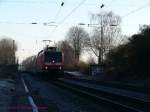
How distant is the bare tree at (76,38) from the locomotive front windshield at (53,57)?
6530cm

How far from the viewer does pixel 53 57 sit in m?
55.1

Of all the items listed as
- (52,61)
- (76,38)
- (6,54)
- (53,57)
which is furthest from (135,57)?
(6,54)

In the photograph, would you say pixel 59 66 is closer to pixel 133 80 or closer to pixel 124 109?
pixel 133 80

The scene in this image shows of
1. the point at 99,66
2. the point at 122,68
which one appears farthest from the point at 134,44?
the point at 99,66

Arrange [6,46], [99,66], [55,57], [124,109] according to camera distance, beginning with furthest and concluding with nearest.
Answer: [6,46], [99,66], [55,57], [124,109]

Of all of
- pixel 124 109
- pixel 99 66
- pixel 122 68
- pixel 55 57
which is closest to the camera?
pixel 124 109

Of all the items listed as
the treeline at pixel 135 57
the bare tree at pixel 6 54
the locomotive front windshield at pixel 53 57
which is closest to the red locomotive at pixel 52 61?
the locomotive front windshield at pixel 53 57

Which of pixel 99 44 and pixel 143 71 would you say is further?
pixel 99 44

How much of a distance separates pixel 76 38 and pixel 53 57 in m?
73.1

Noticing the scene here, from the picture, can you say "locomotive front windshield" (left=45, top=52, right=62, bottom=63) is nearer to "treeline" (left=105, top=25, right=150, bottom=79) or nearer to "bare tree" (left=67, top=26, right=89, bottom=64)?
"treeline" (left=105, top=25, right=150, bottom=79)

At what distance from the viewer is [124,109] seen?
704 inches

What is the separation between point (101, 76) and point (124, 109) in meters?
50.3

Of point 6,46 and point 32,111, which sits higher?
point 6,46

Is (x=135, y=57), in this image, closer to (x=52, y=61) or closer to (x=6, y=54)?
(x=52, y=61)
